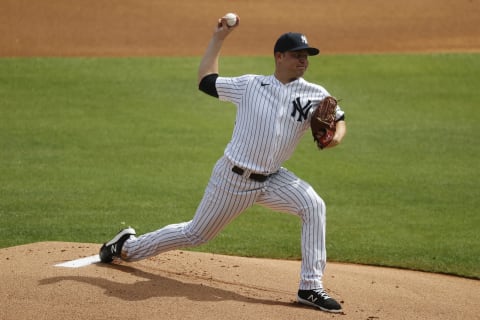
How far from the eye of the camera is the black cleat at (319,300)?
5543mm

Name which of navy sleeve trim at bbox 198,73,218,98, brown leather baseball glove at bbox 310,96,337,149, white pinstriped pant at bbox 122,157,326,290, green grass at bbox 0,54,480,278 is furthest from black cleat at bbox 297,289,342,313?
green grass at bbox 0,54,480,278

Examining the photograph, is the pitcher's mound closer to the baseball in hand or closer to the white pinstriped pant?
the white pinstriped pant

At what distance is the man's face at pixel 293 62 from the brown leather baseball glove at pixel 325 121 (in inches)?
11.4

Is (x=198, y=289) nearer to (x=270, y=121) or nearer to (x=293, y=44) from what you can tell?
(x=270, y=121)

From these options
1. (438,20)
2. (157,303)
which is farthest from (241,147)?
(438,20)

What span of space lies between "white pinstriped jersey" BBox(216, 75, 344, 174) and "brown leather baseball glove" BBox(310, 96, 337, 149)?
9 cm

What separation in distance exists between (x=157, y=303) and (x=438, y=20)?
46.8 ft

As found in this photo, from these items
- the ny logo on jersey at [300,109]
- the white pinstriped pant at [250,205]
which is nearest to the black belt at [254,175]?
the white pinstriped pant at [250,205]

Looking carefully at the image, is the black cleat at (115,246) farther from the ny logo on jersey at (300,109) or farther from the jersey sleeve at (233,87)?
the ny logo on jersey at (300,109)

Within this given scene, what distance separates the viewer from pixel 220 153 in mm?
11281

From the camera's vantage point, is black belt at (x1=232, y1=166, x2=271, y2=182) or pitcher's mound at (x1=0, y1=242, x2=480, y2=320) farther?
black belt at (x1=232, y1=166, x2=271, y2=182)

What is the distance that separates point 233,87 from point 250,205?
806 mm

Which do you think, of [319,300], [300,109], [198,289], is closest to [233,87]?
[300,109]

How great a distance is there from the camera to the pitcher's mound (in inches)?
209
